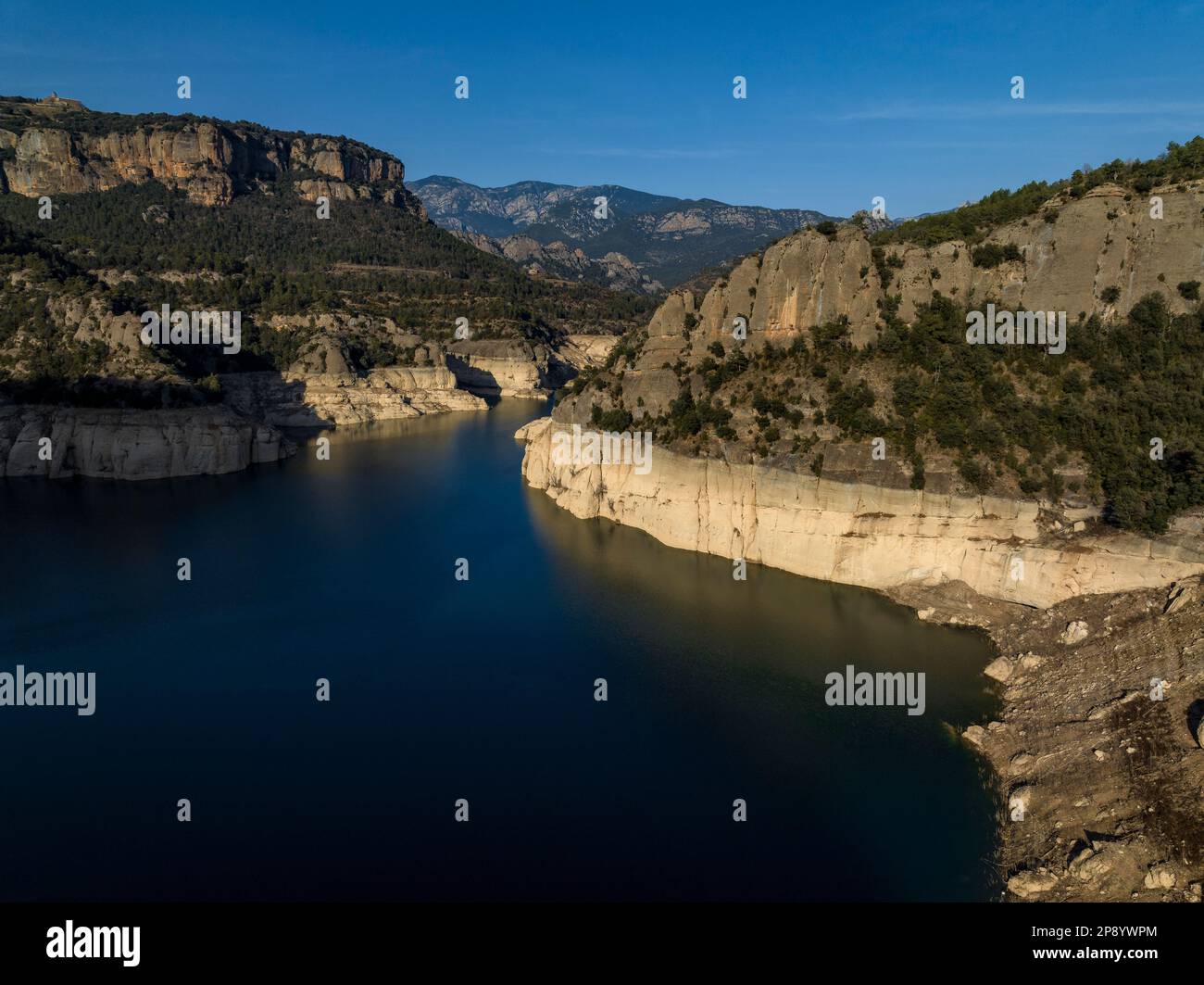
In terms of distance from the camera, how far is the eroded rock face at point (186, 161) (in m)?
111

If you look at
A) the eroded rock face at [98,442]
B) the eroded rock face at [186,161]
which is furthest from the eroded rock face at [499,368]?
the eroded rock face at [186,161]

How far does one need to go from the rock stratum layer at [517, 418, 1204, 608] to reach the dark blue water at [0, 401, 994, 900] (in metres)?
1.47

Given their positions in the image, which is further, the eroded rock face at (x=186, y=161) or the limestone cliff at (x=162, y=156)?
the limestone cliff at (x=162, y=156)

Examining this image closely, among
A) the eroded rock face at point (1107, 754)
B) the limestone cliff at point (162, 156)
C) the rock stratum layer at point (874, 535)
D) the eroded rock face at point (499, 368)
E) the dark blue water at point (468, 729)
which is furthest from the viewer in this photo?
the limestone cliff at point (162, 156)

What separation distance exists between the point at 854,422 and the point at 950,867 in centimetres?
2016

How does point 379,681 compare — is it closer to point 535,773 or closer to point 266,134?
point 535,773

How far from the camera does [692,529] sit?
3684 cm

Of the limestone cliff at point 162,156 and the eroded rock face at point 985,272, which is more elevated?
the limestone cliff at point 162,156

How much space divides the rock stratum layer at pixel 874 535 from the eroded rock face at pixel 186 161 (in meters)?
116

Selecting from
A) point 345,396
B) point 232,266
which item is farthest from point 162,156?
point 345,396

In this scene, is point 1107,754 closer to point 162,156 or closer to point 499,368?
point 499,368

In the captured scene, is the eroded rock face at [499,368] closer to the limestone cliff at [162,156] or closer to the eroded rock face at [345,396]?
the eroded rock face at [345,396]

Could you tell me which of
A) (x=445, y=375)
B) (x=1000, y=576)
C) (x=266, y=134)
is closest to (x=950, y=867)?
(x=1000, y=576)
